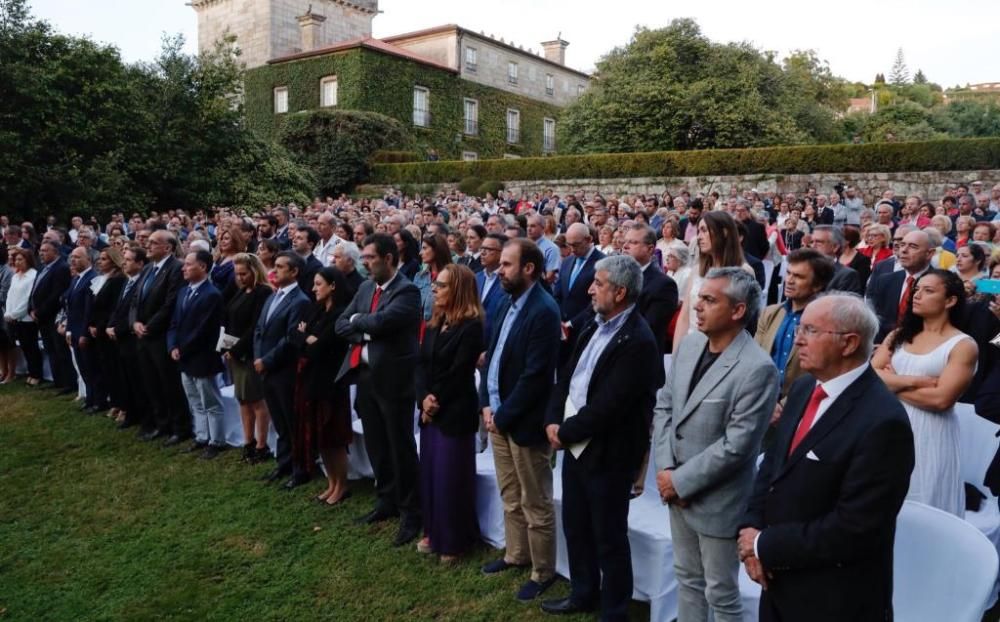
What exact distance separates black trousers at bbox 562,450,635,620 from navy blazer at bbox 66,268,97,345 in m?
6.18

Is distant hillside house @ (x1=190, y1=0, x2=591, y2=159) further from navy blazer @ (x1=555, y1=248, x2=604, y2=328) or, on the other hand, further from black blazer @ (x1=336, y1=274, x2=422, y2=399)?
black blazer @ (x1=336, y1=274, x2=422, y2=399)

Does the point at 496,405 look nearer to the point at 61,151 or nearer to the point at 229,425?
the point at 229,425

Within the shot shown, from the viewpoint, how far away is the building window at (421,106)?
117 feet

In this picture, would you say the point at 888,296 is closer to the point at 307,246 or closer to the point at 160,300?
the point at 307,246

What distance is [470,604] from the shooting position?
12.6 ft

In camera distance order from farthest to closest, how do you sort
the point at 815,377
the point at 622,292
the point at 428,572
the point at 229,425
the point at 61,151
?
1. the point at 61,151
2. the point at 229,425
3. the point at 428,572
4. the point at 622,292
5. the point at 815,377

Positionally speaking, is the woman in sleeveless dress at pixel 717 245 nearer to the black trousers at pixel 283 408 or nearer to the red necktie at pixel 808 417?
the red necktie at pixel 808 417

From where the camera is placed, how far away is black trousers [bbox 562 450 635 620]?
10.9ft

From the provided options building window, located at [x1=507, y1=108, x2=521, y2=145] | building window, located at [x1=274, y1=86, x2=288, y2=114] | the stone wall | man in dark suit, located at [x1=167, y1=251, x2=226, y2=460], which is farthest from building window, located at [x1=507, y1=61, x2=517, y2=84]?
man in dark suit, located at [x1=167, y1=251, x2=226, y2=460]

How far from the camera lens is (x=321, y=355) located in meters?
5.18

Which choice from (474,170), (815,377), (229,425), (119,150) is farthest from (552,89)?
(815,377)

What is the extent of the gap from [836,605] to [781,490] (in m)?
0.36

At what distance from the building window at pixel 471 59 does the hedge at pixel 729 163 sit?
476 inches

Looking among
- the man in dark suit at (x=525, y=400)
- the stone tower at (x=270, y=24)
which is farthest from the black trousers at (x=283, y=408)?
the stone tower at (x=270, y=24)
